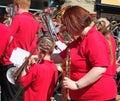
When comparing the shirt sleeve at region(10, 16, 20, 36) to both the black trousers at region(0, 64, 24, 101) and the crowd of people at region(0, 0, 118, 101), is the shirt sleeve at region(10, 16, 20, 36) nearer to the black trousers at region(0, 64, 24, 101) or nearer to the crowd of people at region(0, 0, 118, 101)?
the black trousers at region(0, 64, 24, 101)

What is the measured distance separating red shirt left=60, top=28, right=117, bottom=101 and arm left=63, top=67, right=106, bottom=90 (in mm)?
47

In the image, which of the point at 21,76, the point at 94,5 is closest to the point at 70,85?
the point at 21,76

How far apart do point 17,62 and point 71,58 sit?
94 centimetres

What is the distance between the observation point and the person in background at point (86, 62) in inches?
124

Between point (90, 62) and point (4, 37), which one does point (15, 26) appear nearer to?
point (4, 37)

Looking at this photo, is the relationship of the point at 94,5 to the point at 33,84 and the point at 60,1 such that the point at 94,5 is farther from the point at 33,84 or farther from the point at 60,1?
the point at 33,84

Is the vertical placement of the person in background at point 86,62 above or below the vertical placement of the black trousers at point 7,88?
above

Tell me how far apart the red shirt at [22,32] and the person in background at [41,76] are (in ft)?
3.00

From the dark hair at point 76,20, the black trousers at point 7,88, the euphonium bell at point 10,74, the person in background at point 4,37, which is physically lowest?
the black trousers at point 7,88

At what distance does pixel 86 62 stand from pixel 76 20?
34 centimetres

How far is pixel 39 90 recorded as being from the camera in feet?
12.9

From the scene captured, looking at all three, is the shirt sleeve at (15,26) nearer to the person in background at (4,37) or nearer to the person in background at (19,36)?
the person in background at (19,36)

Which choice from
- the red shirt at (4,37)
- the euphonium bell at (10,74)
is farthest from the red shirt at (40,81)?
the red shirt at (4,37)

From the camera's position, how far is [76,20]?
315cm
